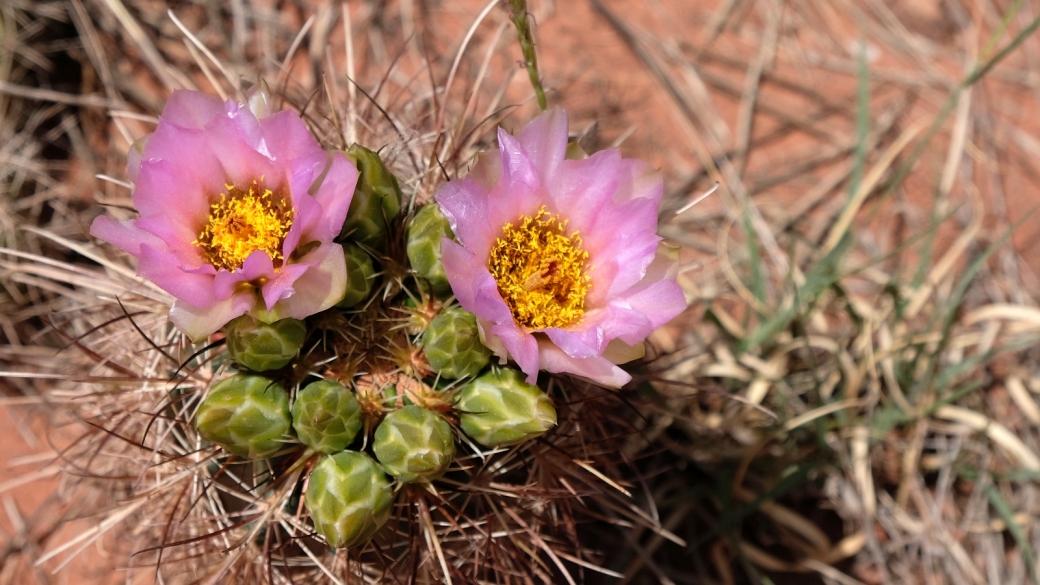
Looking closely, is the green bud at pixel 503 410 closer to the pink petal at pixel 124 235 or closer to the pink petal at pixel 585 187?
the pink petal at pixel 585 187

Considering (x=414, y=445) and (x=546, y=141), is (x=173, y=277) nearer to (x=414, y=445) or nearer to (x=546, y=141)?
(x=414, y=445)

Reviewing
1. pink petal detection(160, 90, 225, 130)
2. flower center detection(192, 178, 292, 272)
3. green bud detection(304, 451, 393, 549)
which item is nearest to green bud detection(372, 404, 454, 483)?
green bud detection(304, 451, 393, 549)

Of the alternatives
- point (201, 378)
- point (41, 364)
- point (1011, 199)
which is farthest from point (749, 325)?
point (41, 364)

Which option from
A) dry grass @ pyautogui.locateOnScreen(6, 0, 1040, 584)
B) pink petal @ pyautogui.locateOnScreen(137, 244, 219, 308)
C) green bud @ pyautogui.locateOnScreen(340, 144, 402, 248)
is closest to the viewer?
pink petal @ pyautogui.locateOnScreen(137, 244, 219, 308)

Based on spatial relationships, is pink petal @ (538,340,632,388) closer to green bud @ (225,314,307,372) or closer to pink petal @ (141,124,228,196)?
green bud @ (225,314,307,372)

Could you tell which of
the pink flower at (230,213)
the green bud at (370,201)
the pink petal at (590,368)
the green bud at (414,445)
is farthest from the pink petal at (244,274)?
the pink petal at (590,368)

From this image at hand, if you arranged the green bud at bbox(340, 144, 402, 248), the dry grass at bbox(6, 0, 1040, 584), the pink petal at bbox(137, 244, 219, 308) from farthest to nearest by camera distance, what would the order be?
the dry grass at bbox(6, 0, 1040, 584) < the green bud at bbox(340, 144, 402, 248) < the pink petal at bbox(137, 244, 219, 308)

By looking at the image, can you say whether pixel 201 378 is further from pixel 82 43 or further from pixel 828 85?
pixel 828 85
